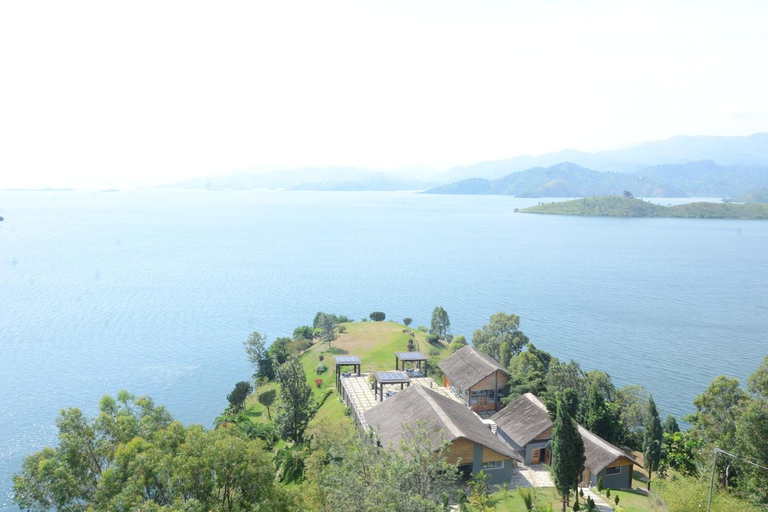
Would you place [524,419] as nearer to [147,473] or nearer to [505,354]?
[505,354]

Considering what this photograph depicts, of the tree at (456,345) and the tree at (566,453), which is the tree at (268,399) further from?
the tree at (566,453)

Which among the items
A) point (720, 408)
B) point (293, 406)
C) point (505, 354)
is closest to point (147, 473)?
point (293, 406)

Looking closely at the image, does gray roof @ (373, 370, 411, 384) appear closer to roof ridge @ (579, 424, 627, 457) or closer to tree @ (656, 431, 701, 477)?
roof ridge @ (579, 424, 627, 457)

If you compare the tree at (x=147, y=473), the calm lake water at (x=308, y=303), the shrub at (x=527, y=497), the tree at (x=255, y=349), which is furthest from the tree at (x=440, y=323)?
the tree at (x=147, y=473)

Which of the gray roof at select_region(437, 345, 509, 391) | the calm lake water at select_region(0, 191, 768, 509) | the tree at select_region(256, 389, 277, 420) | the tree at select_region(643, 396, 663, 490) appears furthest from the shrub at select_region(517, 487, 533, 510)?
the tree at select_region(256, 389, 277, 420)

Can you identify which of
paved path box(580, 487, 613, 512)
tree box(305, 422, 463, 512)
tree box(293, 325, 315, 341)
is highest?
tree box(305, 422, 463, 512)

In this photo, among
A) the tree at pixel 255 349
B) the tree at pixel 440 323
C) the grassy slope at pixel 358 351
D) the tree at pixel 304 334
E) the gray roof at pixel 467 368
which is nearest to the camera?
the gray roof at pixel 467 368
